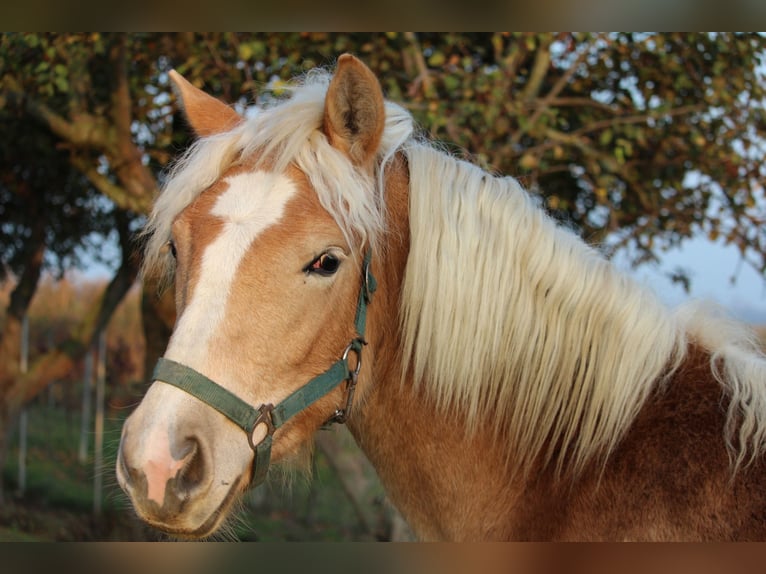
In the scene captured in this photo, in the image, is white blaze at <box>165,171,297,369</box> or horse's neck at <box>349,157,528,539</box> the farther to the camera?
horse's neck at <box>349,157,528,539</box>

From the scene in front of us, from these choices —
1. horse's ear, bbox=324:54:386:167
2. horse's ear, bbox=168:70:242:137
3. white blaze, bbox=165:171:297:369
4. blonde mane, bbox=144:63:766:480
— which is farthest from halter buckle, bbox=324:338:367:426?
horse's ear, bbox=168:70:242:137

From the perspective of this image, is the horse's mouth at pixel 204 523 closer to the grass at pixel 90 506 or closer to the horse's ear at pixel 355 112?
the horse's ear at pixel 355 112

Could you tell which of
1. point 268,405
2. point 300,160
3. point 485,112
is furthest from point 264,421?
point 485,112

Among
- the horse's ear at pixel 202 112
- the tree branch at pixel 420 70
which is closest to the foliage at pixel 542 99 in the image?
the tree branch at pixel 420 70

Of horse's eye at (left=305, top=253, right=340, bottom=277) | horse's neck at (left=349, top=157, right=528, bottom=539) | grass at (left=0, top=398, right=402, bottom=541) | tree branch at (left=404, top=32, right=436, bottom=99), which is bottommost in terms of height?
grass at (left=0, top=398, right=402, bottom=541)

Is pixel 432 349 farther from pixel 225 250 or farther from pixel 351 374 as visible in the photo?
pixel 225 250

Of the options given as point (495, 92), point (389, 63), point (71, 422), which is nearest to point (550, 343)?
point (495, 92)

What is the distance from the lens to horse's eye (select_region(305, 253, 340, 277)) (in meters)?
2.09

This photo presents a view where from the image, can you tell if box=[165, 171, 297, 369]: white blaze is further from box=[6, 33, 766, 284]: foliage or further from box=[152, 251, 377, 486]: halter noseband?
box=[6, 33, 766, 284]: foliage

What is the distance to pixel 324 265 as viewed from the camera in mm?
2117

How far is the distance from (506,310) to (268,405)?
801mm

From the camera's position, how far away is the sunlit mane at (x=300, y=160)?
2.18 m

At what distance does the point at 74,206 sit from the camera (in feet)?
26.0
